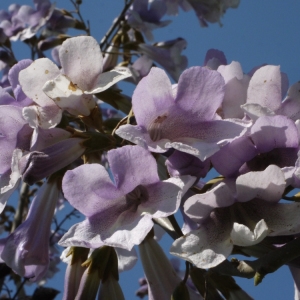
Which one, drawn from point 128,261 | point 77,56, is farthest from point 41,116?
point 128,261

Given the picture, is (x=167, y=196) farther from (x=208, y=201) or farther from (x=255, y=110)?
(x=255, y=110)

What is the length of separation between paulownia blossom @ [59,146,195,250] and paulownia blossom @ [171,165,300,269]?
0.12ft

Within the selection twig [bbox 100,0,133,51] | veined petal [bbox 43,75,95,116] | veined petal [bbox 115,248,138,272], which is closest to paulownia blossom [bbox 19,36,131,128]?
veined petal [bbox 43,75,95,116]

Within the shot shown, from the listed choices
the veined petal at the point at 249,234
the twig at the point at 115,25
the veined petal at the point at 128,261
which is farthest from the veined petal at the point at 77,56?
the twig at the point at 115,25

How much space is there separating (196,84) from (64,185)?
0.22 meters

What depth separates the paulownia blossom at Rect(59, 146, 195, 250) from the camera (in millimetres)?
645

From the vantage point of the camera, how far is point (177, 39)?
8.01ft

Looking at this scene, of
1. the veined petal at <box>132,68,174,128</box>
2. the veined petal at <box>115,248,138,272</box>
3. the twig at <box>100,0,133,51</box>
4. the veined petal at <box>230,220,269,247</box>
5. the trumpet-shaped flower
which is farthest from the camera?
the twig at <box>100,0,133,51</box>

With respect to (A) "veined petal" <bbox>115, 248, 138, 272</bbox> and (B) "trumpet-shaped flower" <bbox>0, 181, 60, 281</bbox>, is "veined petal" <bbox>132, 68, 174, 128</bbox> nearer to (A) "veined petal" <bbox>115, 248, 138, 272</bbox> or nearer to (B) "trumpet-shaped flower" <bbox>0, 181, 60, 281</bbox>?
(B) "trumpet-shaped flower" <bbox>0, 181, 60, 281</bbox>

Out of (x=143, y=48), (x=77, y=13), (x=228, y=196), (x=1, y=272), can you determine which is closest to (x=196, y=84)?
(x=228, y=196)

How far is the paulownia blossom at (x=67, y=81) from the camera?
743 millimetres

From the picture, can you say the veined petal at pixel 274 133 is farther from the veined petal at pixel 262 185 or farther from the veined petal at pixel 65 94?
the veined petal at pixel 65 94

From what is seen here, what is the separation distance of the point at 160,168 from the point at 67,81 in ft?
0.63

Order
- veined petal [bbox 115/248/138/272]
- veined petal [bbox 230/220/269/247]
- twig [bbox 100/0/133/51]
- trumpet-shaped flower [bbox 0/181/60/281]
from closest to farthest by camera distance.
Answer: veined petal [bbox 230/220/269/247]
trumpet-shaped flower [bbox 0/181/60/281]
veined petal [bbox 115/248/138/272]
twig [bbox 100/0/133/51]
